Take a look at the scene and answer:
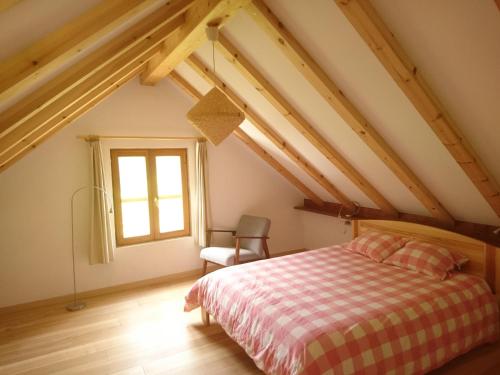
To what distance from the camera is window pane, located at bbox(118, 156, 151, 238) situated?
13.9 feet

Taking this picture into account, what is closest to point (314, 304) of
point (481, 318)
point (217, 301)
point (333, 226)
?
point (217, 301)

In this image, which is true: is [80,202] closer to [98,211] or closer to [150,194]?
[98,211]

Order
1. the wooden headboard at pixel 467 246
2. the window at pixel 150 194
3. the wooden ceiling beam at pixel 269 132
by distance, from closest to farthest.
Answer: the wooden headboard at pixel 467 246 < the wooden ceiling beam at pixel 269 132 < the window at pixel 150 194

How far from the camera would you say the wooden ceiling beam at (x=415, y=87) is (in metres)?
1.83

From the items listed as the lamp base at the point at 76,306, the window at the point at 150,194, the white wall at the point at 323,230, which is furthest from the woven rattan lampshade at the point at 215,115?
the white wall at the point at 323,230

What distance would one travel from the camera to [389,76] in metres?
2.18

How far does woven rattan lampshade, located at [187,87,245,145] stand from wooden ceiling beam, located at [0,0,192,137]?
2.10 feet

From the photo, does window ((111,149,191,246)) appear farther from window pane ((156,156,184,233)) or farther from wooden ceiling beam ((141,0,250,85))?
wooden ceiling beam ((141,0,250,85))

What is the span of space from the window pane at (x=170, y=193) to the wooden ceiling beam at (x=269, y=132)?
1336 mm

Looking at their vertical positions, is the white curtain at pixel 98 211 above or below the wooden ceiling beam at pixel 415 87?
below

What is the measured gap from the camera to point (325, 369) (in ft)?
6.26

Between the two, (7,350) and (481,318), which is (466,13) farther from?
(7,350)

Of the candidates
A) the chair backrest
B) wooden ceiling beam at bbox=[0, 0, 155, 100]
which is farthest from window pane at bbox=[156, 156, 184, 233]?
wooden ceiling beam at bbox=[0, 0, 155, 100]

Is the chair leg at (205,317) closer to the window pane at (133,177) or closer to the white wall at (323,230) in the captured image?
the window pane at (133,177)
